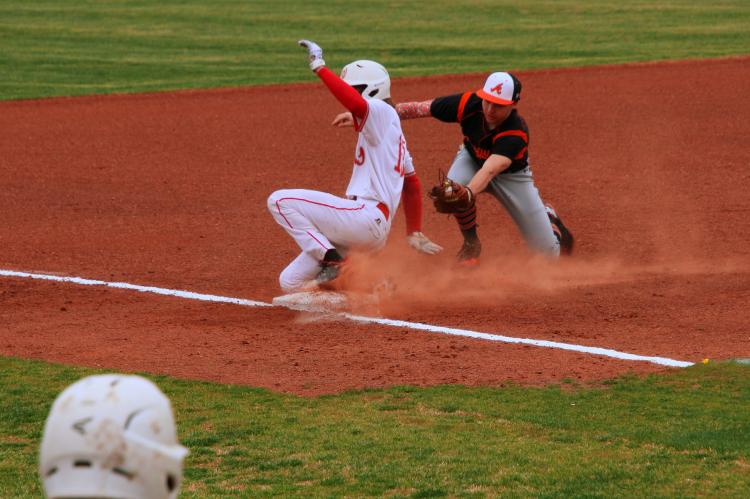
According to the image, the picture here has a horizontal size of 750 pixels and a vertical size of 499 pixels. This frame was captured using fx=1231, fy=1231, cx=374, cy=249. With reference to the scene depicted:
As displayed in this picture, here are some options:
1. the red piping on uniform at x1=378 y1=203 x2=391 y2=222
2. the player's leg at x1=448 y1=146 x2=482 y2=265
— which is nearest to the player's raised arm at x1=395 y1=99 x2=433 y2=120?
the player's leg at x1=448 y1=146 x2=482 y2=265

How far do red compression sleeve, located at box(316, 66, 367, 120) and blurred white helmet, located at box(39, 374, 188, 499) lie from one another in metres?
5.53

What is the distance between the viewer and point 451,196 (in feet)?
26.8

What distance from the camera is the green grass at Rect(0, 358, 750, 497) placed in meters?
4.94

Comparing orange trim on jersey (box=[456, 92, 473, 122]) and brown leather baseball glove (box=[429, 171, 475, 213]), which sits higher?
orange trim on jersey (box=[456, 92, 473, 122])

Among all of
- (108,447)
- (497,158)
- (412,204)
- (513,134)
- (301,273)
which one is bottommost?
(301,273)

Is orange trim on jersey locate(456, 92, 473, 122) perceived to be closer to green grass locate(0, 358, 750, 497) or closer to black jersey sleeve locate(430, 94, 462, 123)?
black jersey sleeve locate(430, 94, 462, 123)

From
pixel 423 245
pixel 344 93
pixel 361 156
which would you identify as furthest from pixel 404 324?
pixel 344 93

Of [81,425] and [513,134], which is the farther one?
[513,134]

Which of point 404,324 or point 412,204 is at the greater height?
point 412,204

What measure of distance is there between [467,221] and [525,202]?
49 centimetres

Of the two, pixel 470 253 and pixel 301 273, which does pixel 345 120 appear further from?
pixel 470 253

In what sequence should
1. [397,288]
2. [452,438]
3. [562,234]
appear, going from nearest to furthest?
[452,438] → [397,288] → [562,234]

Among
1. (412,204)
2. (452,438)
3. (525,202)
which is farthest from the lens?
(525,202)

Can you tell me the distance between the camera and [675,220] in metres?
10.6
